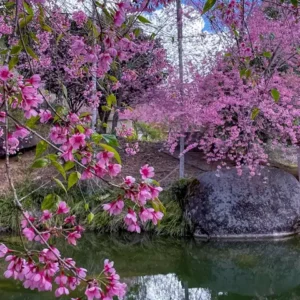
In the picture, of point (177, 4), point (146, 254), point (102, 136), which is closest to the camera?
point (102, 136)

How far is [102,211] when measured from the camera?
19.1 ft

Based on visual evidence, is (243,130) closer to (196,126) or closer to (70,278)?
(196,126)

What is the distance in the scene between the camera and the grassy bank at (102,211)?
5527mm

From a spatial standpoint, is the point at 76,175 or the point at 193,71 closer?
the point at 76,175

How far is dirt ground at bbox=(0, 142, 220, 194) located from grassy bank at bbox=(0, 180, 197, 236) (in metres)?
0.55

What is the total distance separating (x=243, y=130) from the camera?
5398mm

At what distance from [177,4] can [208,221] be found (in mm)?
2913

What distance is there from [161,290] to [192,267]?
0.78 metres

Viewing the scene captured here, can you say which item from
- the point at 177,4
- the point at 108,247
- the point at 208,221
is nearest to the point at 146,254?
the point at 108,247

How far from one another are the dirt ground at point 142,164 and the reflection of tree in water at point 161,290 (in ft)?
8.50

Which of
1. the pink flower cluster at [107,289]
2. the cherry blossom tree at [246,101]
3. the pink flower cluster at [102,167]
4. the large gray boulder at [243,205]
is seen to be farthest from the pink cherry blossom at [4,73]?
the large gray boulder at [243,205]

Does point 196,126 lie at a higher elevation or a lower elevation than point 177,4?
lower

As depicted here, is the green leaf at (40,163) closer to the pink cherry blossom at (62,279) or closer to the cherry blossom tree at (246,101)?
the pink cherry blossom at (62,279)

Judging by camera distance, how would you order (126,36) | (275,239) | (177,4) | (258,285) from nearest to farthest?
1. (126,36)
2. (258,285)
3. (275,239)
4. (177,4)
